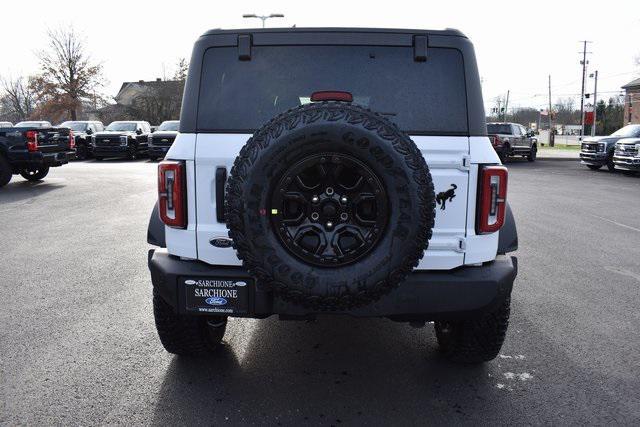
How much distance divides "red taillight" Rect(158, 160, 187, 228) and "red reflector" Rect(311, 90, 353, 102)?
31.6 inches

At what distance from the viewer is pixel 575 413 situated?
3.01 meters

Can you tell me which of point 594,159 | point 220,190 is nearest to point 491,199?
point 220,190

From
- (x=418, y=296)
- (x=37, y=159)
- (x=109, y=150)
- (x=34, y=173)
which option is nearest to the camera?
(x=418, y=296)

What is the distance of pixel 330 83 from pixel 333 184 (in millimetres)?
765

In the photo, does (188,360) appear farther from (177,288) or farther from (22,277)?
(22,277)

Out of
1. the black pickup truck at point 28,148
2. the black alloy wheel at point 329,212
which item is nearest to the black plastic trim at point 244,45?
the black alloy wheel at point 329,212

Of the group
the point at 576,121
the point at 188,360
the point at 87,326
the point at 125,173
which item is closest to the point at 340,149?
the point at 188,360

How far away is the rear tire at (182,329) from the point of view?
11.1 ft

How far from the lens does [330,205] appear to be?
258cm

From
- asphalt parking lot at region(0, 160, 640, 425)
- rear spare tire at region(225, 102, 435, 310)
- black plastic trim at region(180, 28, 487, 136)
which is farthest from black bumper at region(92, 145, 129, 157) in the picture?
rear spare tire at region(225, 102, 435, 310)

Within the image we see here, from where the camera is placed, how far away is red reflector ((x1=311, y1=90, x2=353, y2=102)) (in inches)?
114

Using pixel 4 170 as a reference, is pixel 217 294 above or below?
above

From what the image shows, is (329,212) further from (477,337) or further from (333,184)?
(477,337)

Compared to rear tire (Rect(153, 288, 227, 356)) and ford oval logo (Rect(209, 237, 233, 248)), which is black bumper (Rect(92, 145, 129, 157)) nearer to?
rear tire (Rect(153, 288, 227, 356))
